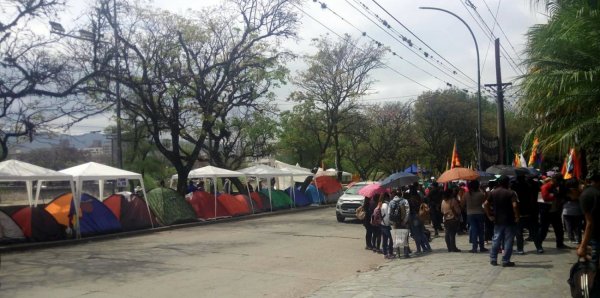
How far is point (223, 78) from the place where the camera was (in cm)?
2695

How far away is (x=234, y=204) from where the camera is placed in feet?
87.9

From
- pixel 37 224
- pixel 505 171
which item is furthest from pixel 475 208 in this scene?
pixel 37 224

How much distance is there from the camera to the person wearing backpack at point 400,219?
39.9 feet

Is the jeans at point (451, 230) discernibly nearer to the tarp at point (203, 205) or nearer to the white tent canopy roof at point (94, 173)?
the white tent canopy roof at point (94, 173)

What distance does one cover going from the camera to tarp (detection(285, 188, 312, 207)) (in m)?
33.7

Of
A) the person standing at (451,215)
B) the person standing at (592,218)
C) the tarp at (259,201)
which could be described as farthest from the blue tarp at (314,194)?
the person standing at (592,218)

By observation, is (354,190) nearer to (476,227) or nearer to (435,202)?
(435,202)

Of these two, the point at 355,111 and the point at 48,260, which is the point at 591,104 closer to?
the point at 48,260

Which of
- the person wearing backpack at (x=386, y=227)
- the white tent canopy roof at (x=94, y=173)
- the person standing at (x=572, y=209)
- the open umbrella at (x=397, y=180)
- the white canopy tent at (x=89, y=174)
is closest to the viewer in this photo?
the person standing at (x=572, y=209)

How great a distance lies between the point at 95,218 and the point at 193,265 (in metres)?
7.96

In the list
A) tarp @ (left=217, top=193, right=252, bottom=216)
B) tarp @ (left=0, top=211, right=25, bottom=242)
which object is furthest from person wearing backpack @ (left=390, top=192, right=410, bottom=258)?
tarp @ (left=217, top=193, right=252, bottom=216)

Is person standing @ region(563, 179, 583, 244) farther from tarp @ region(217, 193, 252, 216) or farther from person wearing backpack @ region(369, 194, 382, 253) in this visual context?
tarp @ region(217, 193, 252, 216)

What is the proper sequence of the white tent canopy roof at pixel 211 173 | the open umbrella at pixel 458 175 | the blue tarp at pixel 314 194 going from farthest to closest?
the blue tarp at pixel 314 194, the white tent canopy roof at pixel 211 173, the open umbrella at pixel 458 175

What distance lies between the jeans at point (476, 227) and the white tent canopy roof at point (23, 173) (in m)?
12.4
